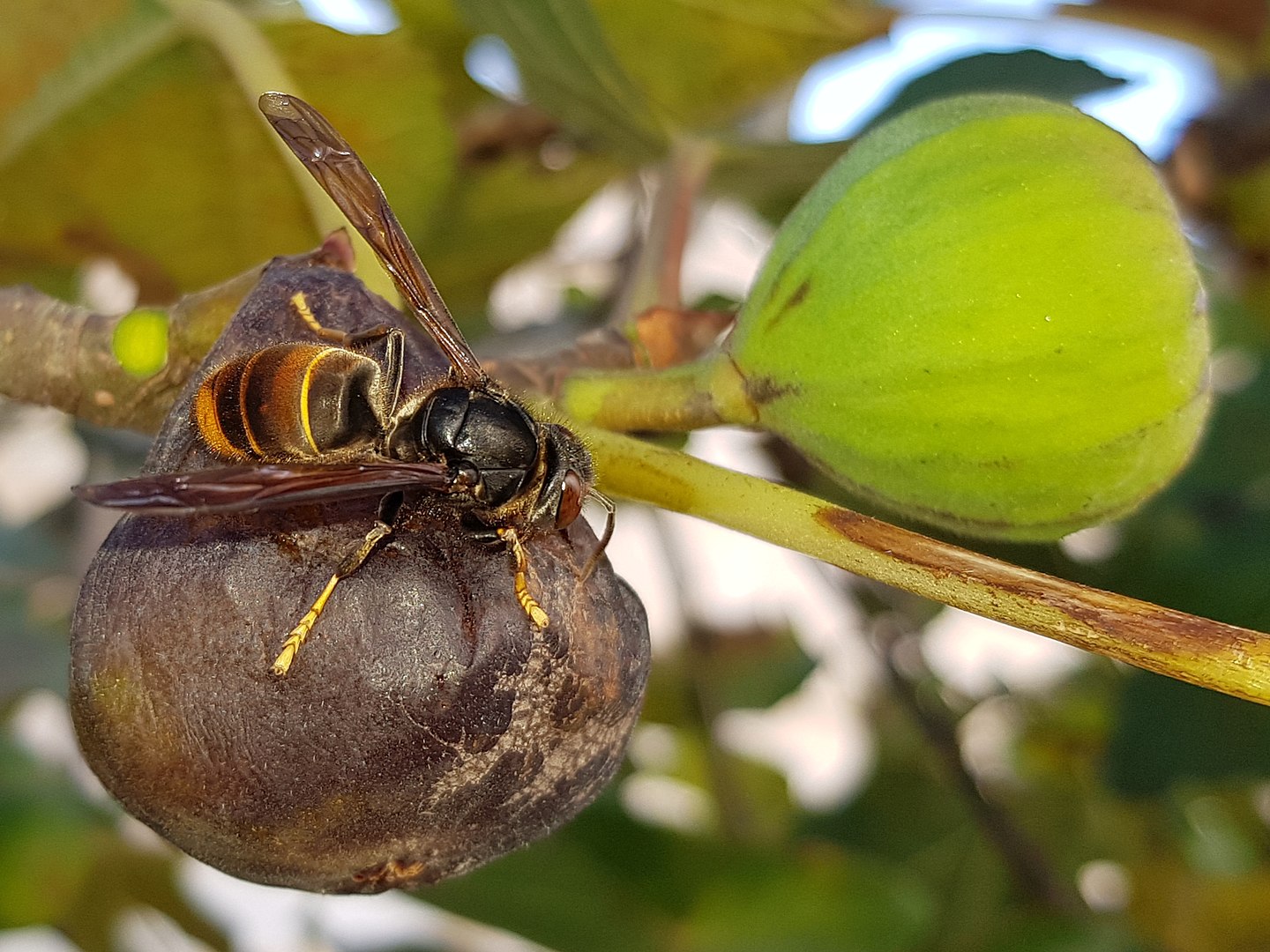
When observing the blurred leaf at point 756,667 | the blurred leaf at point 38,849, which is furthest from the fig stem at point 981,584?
the blurred leaf at point 756,667

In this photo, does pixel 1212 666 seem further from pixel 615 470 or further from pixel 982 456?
pixel 615 470

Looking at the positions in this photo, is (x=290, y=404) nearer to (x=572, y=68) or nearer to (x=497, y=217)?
(x=572, y=68)

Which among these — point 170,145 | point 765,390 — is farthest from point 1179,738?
point 170,145

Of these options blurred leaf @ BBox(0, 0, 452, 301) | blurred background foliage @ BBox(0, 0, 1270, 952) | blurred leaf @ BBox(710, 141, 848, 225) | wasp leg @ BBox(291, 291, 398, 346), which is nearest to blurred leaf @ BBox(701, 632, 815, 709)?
blurred background foliage @ BBox(0, 0, 1270, 952)

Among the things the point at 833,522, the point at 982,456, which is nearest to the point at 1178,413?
Answer: the point at 982,456

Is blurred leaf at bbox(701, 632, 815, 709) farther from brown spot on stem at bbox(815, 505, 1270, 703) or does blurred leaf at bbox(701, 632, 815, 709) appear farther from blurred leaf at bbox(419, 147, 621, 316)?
brown spot on stem at bbox(815, 505, 1270, 703)

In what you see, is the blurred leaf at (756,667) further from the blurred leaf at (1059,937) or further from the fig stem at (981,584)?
the fig stem at (981,584)
